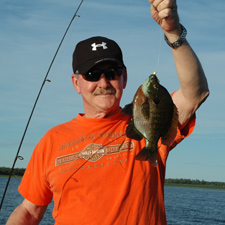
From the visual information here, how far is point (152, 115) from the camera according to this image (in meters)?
2.90

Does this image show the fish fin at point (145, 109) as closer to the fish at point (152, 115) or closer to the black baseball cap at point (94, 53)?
the fish at point (152, 115)

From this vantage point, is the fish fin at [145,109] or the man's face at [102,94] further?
the man's face at [102,94]

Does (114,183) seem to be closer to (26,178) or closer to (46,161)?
(46,161)

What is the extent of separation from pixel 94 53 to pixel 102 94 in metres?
0.44

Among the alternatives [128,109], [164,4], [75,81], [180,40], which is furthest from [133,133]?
[75,81]

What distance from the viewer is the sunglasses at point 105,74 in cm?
379

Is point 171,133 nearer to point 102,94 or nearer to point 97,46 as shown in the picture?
point 102,94

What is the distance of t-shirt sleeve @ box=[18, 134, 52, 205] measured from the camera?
396 cm

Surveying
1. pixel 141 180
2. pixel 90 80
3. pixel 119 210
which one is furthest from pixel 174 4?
pixel 119 210

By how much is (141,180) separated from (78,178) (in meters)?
0.56

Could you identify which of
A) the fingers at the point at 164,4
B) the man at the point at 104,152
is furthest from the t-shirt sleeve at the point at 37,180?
the fingers at the point at 164,4

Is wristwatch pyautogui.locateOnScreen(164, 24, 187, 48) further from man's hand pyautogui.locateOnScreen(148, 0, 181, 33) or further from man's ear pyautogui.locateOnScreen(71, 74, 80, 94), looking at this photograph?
man's ear pyautogui.locateOnScreen(71, 74, 80, 94)

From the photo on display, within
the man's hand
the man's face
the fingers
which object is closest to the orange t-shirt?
the man's face

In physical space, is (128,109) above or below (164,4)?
below
